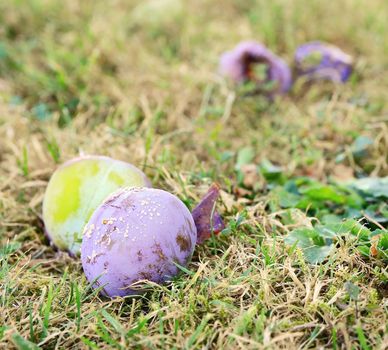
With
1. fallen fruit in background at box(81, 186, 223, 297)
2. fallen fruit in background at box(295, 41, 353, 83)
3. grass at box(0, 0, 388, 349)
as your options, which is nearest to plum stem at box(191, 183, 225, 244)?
grass at box(0, 0, 388, 349)

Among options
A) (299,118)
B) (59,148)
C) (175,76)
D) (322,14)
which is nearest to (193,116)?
(175,76)

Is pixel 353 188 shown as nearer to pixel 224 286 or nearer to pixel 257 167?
pixel 257 167

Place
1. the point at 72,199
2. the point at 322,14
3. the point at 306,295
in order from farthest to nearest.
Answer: the point at 322,14, the point at 72,199, the point at 306,295

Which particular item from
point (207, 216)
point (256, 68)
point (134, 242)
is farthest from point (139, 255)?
point (256, 68)

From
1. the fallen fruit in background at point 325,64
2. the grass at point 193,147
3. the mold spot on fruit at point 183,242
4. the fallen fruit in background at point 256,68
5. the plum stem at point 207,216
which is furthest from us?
the fallen fruit in background at point 325,64

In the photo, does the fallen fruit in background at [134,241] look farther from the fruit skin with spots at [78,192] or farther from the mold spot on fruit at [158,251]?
the fruit skin with spots at [78,192]

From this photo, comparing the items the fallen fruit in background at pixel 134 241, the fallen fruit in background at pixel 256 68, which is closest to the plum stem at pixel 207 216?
the fallen fruit in background at pixel 134 241
